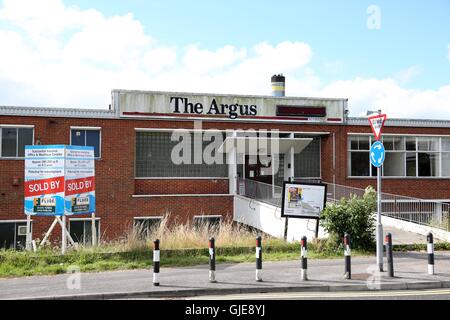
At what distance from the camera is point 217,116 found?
2770 cm

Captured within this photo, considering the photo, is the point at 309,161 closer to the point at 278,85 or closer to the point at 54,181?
the point at 278,85

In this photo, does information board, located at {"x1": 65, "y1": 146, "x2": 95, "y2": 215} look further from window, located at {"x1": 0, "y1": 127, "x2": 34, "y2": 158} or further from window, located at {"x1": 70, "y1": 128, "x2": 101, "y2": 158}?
window, located at {"x1": 0, "y1": 127, "x2": 34, "y2": 158}

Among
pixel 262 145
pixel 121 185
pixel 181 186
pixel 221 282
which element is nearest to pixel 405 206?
pixel 262 145

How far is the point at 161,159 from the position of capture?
27.3 meters

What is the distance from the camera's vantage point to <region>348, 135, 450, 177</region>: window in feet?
96.7

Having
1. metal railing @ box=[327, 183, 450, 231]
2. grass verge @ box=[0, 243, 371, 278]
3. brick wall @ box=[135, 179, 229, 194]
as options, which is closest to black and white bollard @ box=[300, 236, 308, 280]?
grass verge @ box=[0, 243, 371, 278]

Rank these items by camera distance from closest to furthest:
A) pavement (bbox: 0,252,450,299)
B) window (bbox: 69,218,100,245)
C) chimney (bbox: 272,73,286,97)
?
pavement (bbox: 0,252,450,299), window (bbox: 69,218,100,245), chimney (bbox: 272,73,286,97)

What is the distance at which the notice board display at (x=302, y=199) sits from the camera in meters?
17.5

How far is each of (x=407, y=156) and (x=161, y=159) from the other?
13.8 metres

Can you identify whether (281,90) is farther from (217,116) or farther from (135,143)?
(135,143)

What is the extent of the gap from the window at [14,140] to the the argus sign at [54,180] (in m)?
9.32

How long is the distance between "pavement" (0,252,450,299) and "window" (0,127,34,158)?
13893 mm
